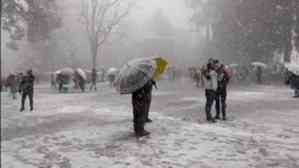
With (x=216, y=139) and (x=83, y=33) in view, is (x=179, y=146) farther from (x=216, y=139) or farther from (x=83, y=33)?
(x=83, y=33)

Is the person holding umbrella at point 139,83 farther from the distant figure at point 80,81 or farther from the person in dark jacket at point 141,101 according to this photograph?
the distant figure at point 80,81

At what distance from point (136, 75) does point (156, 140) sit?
1.61 m

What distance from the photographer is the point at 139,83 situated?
9102mm

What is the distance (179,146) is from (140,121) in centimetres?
154

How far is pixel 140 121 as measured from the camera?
9617 mm

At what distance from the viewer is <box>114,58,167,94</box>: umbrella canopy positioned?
30.0ft

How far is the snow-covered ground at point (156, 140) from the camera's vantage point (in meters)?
7.34

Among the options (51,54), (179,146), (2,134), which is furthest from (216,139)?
(51,54)

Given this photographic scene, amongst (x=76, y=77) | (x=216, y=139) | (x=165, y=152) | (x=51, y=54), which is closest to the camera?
(x=165, y=152)

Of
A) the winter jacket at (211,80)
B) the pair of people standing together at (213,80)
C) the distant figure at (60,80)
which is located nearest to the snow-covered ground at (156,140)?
the pair of people standing together at (213,80)

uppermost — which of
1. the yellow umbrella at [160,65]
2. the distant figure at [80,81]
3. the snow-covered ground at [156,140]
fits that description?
the yellow umbrella at [160,65]

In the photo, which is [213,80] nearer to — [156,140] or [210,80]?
[210,80]

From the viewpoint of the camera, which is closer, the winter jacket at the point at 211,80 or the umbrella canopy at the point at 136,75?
the umbrella canopy at the point at 136,75

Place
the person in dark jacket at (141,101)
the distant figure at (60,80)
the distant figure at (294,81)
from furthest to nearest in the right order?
the distant figure at (60,80), the distant figure at (294,81), the person in dark jacket at (141,101)
